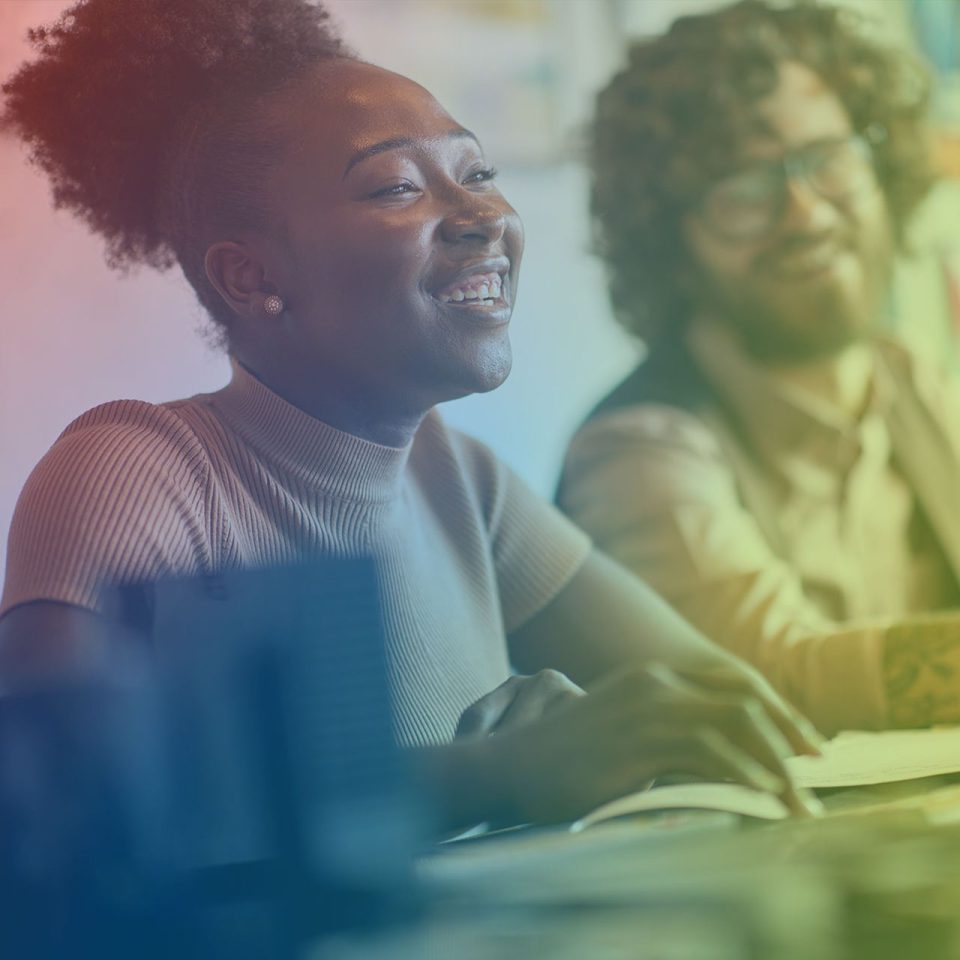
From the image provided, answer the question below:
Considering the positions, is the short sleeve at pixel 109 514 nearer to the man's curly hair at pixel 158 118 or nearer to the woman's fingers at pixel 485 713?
the man's curly hair at pixel 158 118

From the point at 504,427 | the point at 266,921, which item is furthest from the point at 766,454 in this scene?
the point at 266,921

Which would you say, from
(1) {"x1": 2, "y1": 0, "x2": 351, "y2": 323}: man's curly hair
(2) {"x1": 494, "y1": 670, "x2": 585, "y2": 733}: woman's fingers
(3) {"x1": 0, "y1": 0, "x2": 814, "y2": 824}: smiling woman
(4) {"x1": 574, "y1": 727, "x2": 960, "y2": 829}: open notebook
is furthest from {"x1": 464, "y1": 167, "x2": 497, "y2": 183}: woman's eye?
(4) {"x1": 574, "y1": 727, "x2": 960, "y2": 829}: open notebook

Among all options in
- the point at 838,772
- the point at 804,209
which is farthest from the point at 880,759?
the point at 804,209

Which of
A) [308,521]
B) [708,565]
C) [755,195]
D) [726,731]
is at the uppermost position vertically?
[755,195]

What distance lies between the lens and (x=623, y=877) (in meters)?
1.06

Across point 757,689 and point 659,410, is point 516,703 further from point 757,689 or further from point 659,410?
point 659,410

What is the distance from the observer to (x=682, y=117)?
1.32m

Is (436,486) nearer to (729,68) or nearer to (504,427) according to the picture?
(504,427)

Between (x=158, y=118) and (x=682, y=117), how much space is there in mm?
546

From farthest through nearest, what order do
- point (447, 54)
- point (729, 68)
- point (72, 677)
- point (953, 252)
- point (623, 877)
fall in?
1. point (953, 252)
2. point (729, 68)
3. point (447, 54)
4. point (623, 877)
5. point (72, 677)

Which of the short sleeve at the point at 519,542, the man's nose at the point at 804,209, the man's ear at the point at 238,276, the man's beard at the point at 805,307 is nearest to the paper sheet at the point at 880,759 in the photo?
the short sleeve at the point at 519,542

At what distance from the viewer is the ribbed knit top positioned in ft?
3.20

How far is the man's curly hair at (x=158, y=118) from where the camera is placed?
104cm

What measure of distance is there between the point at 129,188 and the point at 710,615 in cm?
66
